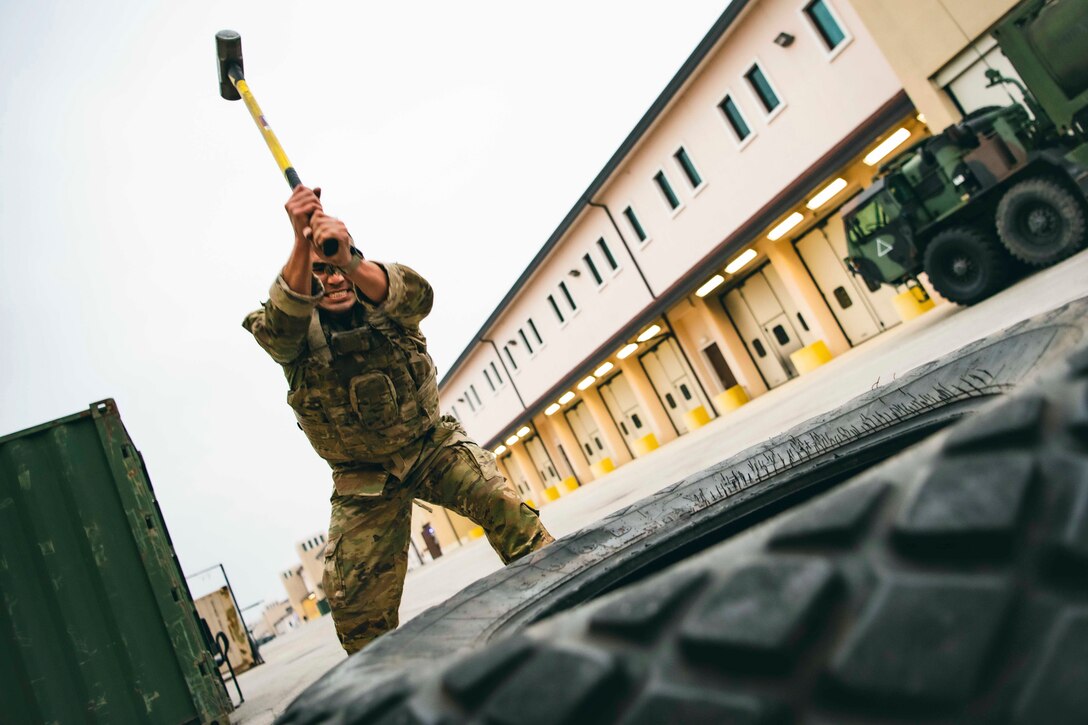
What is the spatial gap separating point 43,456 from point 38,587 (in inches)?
29.4

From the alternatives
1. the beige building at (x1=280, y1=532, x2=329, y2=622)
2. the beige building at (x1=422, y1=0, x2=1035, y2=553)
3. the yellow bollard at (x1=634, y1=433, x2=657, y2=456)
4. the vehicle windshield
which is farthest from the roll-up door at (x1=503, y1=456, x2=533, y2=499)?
the beige building at (x1=280, y1=532, x2=329, y2=622)

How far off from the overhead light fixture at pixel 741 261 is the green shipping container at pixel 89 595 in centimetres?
1397

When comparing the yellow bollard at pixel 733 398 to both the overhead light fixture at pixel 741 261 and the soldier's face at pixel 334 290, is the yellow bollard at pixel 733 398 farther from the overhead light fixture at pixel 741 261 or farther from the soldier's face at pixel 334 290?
the soldier's face at pixel 334 290

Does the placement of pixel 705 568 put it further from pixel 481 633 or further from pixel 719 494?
pixel 719 494

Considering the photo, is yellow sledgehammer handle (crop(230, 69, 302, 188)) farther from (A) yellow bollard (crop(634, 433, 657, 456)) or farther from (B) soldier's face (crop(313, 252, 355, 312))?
(A) yellow bollard (crop(634, 433, 657, 456))

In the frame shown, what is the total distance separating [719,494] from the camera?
5.80ft

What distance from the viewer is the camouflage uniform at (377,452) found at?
243 cm

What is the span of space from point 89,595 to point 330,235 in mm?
2916

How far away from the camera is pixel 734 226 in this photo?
1503 centimetres

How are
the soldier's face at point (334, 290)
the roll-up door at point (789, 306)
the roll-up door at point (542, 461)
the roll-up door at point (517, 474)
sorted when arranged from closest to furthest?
the soldier's face at point (334, 290)
the roll-up door at point (789, 306)
the roll-up door at point (542, 461)
the roll-up door at point (517, 474)

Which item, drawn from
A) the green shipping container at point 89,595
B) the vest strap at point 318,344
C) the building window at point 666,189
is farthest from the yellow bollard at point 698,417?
the vest strap at point 318,344

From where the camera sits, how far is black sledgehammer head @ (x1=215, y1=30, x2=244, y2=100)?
329 centimetres

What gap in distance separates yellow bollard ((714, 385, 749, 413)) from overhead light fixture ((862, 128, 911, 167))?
23.3ft

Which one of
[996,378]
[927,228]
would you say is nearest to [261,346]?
[996,378]
